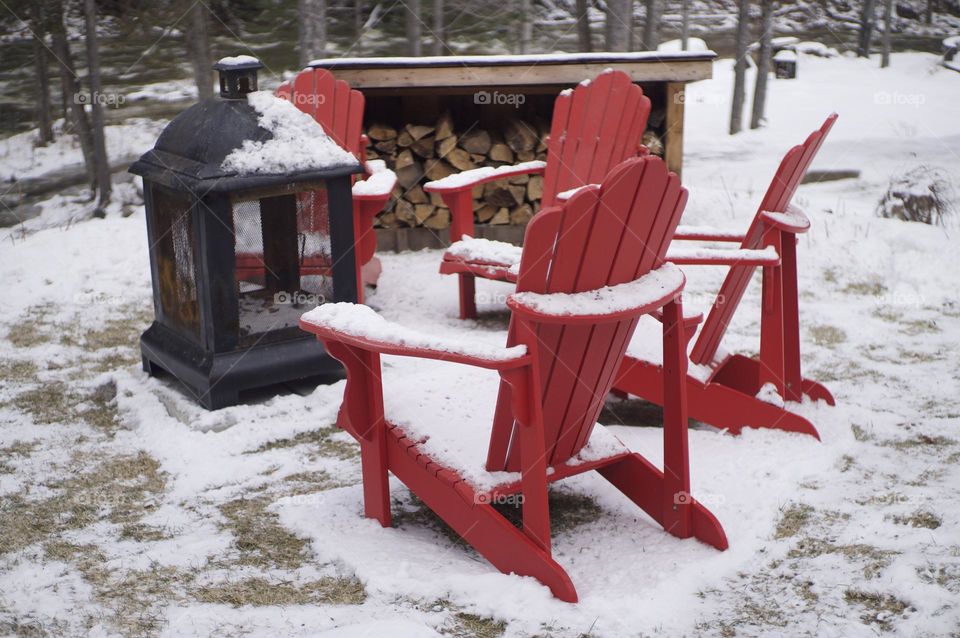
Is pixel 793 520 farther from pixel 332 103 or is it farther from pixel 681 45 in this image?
pixel 681 45

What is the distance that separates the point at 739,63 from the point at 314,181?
7860 mm

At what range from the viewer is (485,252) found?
4.23 metres

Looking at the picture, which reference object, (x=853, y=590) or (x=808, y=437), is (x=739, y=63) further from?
(x=853, y=590)

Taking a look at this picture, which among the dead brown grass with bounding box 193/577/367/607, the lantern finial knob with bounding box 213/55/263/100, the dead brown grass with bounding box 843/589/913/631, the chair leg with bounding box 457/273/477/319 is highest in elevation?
the lantern finial knob with bounding box 213/55/263/100

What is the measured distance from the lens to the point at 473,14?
16453mm

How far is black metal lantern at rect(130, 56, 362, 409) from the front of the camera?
3.36m

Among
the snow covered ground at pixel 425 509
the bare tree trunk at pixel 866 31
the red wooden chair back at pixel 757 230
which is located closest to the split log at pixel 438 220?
the snow covered ground at pixel 425 509

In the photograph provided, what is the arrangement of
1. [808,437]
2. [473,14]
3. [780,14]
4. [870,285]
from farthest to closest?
1. [780,14]
2. [473,14]
3. [870,285]
4. [808,437]

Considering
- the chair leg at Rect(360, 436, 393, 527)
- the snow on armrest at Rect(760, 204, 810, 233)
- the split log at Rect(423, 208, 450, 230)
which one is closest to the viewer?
the chair leg at Rect(360, 436, 393, 527)

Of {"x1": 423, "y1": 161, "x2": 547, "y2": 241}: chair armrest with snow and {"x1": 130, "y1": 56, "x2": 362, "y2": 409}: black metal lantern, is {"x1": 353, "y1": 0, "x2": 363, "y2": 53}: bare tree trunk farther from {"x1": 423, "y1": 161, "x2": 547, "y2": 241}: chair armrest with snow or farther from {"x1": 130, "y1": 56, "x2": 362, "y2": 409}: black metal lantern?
{"x1": 130, "y1": 56, "x2": 362, "y2": 409}: black metal lantern

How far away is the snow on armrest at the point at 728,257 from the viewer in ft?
9.57

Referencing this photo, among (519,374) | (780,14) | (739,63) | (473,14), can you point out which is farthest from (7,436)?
(780,14)

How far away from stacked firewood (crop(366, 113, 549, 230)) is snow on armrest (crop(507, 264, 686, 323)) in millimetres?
3650

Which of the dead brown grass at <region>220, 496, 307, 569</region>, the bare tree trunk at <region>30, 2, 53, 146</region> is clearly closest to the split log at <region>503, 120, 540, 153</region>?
the dead brown grass at <region>220, 496, 307, 569</region>
